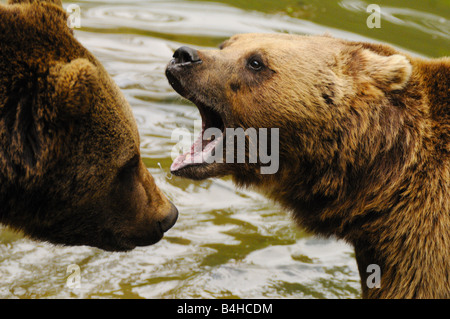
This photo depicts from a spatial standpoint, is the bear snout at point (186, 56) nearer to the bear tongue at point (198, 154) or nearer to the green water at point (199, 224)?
the bear tongue at point (198, 154)

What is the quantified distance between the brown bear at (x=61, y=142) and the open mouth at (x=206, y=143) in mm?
457

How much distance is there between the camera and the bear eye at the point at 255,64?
18.3 ft

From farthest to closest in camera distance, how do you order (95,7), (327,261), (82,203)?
(95,7) < (327,261) < (82,203)

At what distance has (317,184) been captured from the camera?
5516mm

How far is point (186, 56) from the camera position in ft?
18.6

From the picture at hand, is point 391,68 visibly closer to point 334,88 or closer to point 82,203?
point 334,88

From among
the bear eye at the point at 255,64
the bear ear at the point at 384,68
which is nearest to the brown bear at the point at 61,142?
the bear eye at the point at 255,64

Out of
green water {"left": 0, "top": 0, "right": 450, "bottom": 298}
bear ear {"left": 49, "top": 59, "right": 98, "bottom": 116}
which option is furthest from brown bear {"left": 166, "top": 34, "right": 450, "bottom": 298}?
green water {"left": 0, "top": 0, "right": 450, "bottom": 298}

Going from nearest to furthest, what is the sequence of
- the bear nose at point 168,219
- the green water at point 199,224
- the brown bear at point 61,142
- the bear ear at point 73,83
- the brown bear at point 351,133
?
the bear ear at point 73,83
the brown bear at point 61,142
the brown bear at point 351,133
the bear nose at point 168,219
the green water at point 199,224

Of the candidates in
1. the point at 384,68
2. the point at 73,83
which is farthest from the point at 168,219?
the point at 384,68
